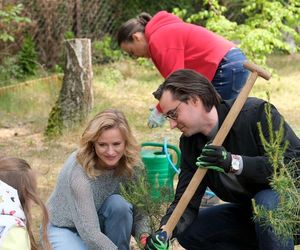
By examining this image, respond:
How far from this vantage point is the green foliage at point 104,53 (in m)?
9.67

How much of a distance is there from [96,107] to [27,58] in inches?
93.4

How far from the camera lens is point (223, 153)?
7.93ft

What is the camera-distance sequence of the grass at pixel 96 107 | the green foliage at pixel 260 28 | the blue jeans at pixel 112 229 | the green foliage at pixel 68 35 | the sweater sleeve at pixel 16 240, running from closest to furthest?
the sweater sleeve at pixel 16 240 → the blue jeans at pixel 112 229 → the grass at pixel 96 107 → the green foliage at pixel 260 28 → the green foliage at pixel 68 35

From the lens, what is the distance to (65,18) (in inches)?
375

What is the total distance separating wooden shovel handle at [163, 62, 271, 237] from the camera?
2.55 meters

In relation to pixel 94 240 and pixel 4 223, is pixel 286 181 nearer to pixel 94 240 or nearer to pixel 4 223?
pixel 4 223

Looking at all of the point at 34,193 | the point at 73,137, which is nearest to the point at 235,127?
the point at 34,193

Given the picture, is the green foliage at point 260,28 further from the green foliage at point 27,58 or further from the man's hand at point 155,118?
the green foliage at point 27,58

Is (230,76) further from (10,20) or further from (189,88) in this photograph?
(10,20)

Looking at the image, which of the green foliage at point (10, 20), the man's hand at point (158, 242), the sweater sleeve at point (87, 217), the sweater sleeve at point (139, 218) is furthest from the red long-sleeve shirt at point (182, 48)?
the green foliage at point (10, 20)

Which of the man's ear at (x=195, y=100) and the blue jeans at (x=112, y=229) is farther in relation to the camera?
the blue jeans at (x=112, y=229)

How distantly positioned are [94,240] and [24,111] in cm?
443

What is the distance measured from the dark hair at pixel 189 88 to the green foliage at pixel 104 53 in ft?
23.2

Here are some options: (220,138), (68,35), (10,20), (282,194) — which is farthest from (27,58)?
(282,194)
